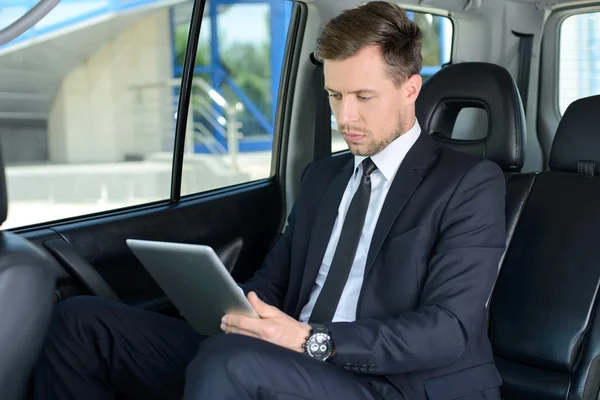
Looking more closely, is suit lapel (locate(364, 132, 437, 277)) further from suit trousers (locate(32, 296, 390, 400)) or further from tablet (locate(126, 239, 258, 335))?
suit trousers (locate(32, 296, 390, 400))

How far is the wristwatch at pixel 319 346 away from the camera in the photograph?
1.55 m

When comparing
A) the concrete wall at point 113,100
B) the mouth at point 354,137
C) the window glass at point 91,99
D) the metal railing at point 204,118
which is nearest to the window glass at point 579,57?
the metal railing at point 204,118

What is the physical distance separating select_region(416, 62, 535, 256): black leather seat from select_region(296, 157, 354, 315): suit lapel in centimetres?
40

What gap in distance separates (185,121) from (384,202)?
1.24 meters

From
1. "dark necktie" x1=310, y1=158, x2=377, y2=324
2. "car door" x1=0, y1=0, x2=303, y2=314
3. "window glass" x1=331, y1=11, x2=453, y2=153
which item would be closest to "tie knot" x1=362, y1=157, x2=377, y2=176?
"dark necktie" x1=310, y1=158, x2=377, y2=324

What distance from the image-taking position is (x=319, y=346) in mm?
1552

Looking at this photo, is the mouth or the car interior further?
the car interior

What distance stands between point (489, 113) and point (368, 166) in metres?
0.49

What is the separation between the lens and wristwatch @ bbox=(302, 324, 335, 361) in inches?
61.0

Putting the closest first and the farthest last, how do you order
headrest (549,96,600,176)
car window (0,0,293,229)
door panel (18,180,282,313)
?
headrest (549,96,600,176) < door panel (18,180,282,313) < car window (0,0,293,229)

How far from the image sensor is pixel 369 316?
1695 millimetres

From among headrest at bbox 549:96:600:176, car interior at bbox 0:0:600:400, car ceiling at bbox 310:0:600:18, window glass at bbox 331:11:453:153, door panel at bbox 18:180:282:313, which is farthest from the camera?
window glass at bbox 331:11:453:153

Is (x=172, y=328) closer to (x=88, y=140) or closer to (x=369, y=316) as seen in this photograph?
(x=369, y=316)

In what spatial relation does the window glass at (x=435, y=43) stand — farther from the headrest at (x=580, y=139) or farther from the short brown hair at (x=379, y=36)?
the short brown hair at (x=379, y=36)
